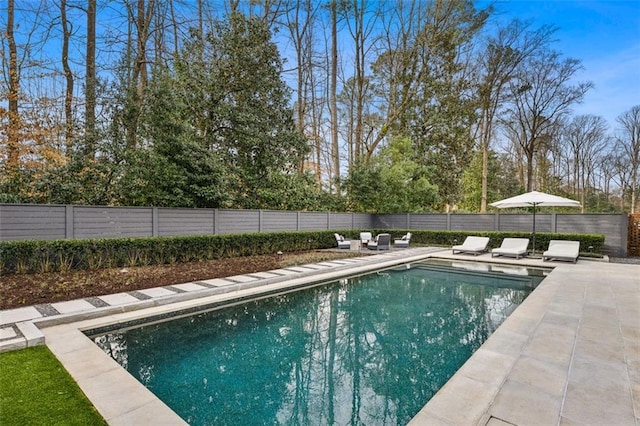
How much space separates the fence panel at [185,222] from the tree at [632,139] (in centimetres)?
2979

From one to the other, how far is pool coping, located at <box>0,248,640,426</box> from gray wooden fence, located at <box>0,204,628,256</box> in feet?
13.8

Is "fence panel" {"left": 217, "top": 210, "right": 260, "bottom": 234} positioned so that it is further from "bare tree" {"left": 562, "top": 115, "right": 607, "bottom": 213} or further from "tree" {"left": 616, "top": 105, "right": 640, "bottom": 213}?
"tree" {"left": 616, "top": 105, "right": 640, "bottom": 213}

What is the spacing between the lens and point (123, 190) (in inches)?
388

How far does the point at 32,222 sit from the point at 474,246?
1354 cm

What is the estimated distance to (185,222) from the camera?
10.1m

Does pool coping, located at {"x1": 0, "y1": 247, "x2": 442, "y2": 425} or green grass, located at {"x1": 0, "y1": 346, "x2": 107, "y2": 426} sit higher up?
green grass, located at {"x1": 0, "y1": 346, "x2": 107, "y2": 426}

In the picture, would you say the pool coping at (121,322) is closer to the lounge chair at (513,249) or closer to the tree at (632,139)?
the lounge chair at (513,249)

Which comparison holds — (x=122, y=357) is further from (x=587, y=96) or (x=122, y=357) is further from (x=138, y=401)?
(x=587, y=96)

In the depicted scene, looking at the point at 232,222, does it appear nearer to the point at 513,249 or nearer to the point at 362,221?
the point at 362,221

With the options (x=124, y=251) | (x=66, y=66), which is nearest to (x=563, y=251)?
(x=124, y=251)

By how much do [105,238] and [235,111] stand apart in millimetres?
6935

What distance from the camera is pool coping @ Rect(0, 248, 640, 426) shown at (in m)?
2.41

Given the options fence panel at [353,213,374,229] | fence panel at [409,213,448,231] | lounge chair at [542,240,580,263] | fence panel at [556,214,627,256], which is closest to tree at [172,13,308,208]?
fence panel at [353,213,374,229]

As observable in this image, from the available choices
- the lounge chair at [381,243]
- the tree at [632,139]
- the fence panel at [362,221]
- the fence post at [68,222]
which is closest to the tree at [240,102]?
the fence post at [68,222]
